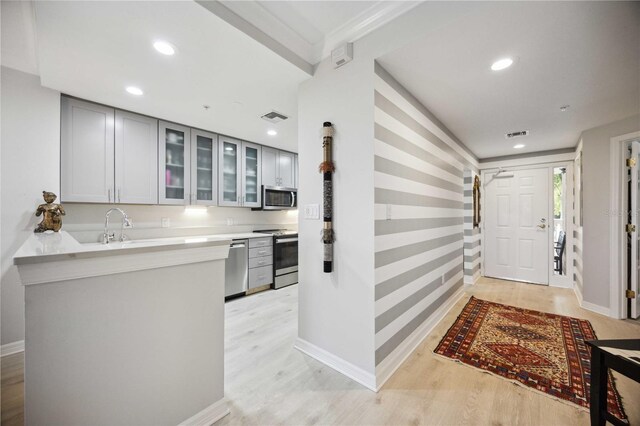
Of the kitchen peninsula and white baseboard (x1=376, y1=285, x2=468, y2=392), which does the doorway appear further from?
the kitchen peninsula

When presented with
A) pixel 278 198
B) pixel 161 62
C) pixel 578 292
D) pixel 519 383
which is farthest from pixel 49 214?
pixel 578 292

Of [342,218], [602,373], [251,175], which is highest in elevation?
[251,175]

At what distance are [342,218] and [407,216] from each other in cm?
66

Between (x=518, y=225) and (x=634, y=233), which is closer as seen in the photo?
(x=634, y=233)

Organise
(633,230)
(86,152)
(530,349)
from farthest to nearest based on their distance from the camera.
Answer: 1. (633,230)
2. (86,152)
3. (530,349)

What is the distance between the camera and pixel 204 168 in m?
3.58

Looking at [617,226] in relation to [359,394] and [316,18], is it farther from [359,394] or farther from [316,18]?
[316,18]

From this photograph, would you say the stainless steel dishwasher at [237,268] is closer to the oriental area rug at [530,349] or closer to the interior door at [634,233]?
the oriental area rug at [530,349]

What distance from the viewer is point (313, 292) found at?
7.22 feet

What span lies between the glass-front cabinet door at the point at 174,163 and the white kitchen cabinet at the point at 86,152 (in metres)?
0.48

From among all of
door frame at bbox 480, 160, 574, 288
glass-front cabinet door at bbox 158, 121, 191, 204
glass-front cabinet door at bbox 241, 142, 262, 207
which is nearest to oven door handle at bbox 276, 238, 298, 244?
glass-front cabinet door at bbox 241, 142, 262, 207

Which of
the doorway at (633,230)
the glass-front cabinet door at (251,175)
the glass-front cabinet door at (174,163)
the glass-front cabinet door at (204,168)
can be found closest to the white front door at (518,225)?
the doorway at (633,230)

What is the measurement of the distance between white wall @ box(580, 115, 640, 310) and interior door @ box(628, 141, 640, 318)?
19 centimetres

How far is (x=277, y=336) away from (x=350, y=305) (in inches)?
39.5
